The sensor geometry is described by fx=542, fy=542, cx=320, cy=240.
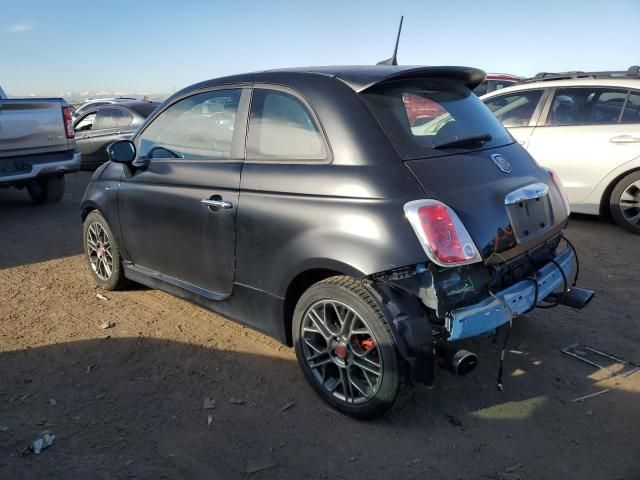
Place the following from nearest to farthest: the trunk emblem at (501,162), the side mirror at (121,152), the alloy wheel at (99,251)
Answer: the trunk emblem at (501,162) → the side mirror at (121,152) → the alloy wheel at (99,251)

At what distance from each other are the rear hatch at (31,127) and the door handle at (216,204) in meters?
5.03

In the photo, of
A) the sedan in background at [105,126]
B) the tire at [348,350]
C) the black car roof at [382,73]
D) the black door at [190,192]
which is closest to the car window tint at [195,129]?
the black door at [190,192]

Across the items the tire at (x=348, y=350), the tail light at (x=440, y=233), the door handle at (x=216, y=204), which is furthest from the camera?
the door handle at (x=216, y=204)

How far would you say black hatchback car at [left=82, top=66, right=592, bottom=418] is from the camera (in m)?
2.65

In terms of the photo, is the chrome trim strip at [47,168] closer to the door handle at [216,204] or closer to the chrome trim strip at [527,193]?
the door handle at [216,204]

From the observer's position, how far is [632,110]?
612cm

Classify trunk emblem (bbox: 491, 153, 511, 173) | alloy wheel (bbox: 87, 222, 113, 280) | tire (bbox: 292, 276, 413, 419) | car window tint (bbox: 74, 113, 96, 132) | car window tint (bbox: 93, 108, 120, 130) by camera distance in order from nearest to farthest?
tire (bbox: 292, 276, 413, 419) → trunk emblem (bbox: 491, 153, 511, 173) → alloy wheel (bbox: 87, 222, 113, 280) → car window tint (bbox: 93, 108, 120, 130) → car window tint (bbox: 74, 113, 96, 132)

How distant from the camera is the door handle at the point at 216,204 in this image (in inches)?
130

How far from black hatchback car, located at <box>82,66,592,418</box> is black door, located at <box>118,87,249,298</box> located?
1 cm

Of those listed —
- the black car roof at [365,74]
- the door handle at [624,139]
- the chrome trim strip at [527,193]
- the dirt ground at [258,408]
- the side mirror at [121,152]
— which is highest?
the black car roof at [365,74]

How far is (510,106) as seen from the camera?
7.12 meters

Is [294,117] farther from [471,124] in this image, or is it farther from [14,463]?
[14,463]

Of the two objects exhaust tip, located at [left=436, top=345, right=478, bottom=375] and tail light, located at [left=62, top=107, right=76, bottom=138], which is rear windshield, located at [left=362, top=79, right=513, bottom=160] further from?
tail light, located at [left=62, top=107, right=76, bottom=138]

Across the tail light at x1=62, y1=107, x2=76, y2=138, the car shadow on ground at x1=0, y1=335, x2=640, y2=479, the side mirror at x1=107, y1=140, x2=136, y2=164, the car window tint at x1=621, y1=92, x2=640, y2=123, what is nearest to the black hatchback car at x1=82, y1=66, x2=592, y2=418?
the car shadow on ground at x1=0, y1=335, x2=640, y2=479
